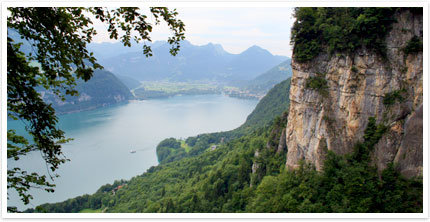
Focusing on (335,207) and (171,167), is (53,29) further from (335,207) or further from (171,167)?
(171,167)

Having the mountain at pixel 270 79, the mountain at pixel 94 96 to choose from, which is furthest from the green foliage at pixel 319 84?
the mountain at pixel 270 79

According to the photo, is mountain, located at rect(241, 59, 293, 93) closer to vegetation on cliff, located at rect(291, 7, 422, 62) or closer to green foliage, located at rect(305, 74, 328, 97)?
vegetation on cliff, located at rect(291, 7, 422, 62)

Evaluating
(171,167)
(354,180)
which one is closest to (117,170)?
(171,167)

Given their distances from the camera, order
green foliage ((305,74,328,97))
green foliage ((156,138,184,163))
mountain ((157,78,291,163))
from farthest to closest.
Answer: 1. mountain ((157,78,291,163))
2. green foliage ((156,138,184,163))
3. green foliage ((305,74,328,97))

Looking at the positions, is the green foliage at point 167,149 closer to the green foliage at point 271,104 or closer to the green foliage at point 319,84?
the green foliage at point 271,104

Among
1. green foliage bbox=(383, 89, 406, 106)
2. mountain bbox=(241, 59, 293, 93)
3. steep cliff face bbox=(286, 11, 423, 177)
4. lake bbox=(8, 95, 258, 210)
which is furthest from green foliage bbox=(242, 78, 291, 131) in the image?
mountain bbox=(241, 59, 293, 93)

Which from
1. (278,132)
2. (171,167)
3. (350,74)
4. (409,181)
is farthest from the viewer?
(171,167)

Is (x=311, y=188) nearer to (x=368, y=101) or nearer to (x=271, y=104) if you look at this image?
(x=368, y=101)
